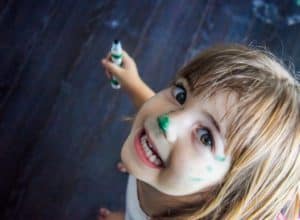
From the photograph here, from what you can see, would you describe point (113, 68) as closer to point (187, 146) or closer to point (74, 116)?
point (74, 116)

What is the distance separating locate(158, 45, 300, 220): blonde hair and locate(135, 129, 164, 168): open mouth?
0.33 feet

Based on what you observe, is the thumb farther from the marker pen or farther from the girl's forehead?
the girl's forehead

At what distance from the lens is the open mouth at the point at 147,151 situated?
0.73 metres

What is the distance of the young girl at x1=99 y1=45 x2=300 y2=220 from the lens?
28.0 inches

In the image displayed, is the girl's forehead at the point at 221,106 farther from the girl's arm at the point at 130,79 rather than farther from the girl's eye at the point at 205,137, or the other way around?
the girl's arm at the point at 130,79

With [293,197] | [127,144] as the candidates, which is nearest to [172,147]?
[127,144]

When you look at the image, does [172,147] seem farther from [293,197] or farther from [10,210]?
[10,210]

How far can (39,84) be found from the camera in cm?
132

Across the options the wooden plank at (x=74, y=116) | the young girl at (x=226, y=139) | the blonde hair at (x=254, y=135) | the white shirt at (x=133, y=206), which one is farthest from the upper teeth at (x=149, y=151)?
the wooden plank at (x=74, y=116)

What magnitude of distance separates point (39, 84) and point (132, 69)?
33 cm

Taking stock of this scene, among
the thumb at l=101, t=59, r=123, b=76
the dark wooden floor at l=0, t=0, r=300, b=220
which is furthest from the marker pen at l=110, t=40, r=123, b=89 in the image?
the dark wooden floor at l=0, t=0, r=300, b=220

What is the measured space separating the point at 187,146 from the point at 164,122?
5 centimetres

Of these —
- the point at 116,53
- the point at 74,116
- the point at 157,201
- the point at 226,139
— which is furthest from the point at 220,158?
the point at 74,116

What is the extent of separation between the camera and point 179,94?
2.52 feet
